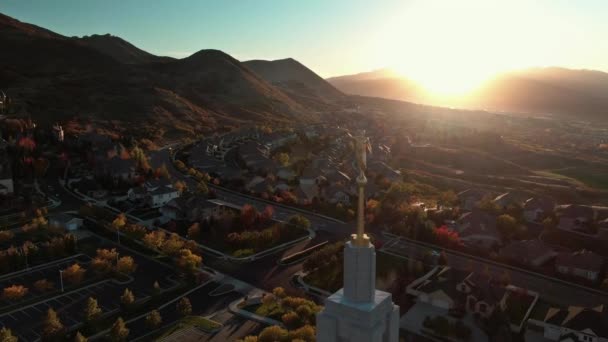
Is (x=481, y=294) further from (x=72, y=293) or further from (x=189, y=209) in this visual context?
(x=189, y=209)

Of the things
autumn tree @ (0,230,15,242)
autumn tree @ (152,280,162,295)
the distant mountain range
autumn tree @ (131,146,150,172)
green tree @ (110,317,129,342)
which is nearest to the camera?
green tree @ (110,317,129,342)

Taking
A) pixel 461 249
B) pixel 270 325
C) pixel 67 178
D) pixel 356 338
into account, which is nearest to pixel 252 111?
pixel 67 178

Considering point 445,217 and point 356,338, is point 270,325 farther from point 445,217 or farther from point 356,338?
point 445,217

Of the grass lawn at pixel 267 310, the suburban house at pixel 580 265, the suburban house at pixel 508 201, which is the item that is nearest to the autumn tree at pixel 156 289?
the grass lawn at pixel 267 310

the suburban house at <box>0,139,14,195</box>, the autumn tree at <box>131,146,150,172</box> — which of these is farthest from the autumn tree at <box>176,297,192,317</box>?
the autumn tree at <box>131,146,150,172</box>

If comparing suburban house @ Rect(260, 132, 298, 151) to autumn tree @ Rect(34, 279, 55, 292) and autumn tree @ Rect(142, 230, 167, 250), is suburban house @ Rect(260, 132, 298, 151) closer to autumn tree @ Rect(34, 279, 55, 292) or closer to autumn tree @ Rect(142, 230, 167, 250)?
autumn tree @ Rect(142, 230, 167, 250)

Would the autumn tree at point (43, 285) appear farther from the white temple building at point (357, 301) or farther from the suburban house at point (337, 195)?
the suburban house at point (337, 195)
